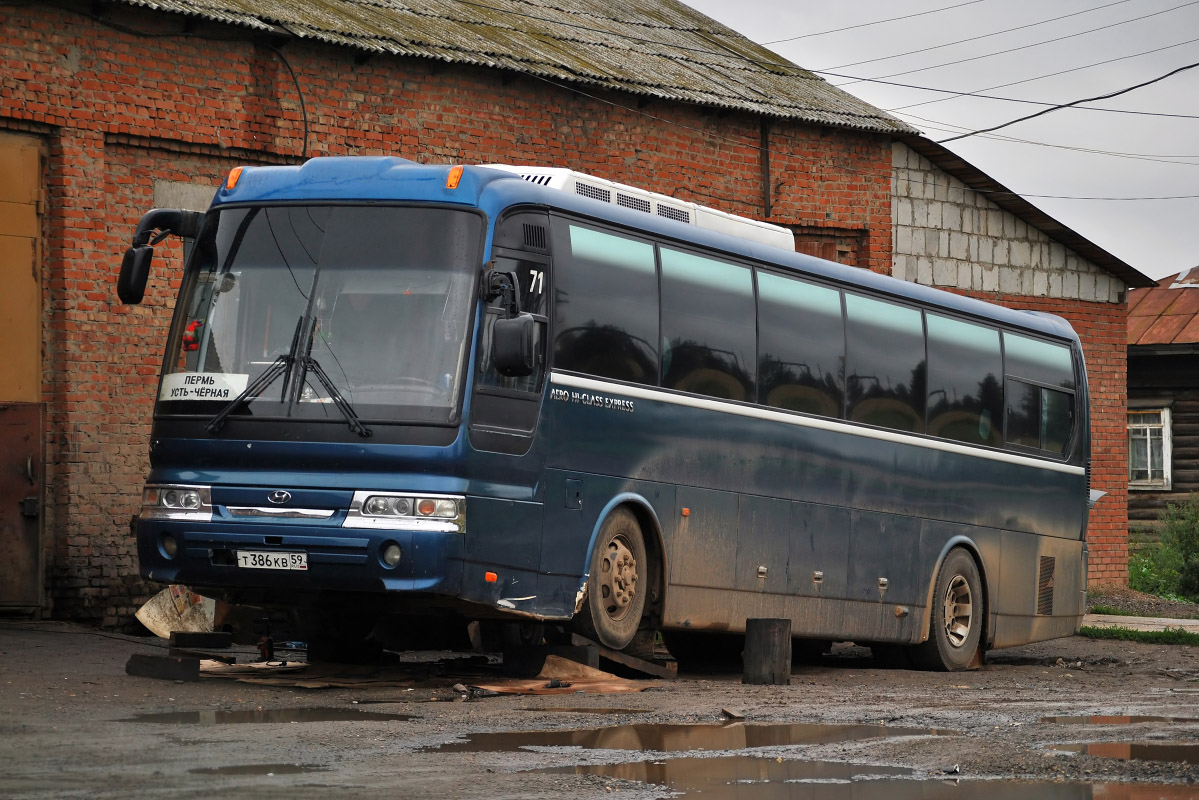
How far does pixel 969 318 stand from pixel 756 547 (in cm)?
399

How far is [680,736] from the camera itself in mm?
8328

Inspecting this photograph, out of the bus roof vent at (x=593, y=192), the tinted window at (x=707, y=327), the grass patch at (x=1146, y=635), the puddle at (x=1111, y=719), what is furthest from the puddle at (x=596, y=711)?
the grass patch at (x=1146, y=635)


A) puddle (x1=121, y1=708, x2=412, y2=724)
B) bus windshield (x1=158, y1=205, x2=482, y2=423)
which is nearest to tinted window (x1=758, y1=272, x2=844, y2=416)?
bus windshield (x1=158, y1=205, x2=482, y2=423)

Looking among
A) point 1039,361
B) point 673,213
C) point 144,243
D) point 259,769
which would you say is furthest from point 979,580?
point 259,769

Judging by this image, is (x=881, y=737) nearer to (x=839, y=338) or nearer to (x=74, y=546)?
(x=839, y=338)

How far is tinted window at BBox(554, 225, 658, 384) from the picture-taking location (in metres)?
11.1

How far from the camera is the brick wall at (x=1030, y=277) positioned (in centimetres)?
2402

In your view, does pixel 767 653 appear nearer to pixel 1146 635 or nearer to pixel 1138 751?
pixel 1138 751

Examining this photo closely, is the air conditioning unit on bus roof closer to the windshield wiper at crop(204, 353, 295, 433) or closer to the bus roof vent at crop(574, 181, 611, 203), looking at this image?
the bus roof vent at crop(574, 181, 611, 203)

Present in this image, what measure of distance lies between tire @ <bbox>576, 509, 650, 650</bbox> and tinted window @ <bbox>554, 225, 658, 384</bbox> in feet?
3.28

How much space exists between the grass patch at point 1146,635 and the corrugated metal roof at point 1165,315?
1778 centimetres

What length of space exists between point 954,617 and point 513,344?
22.5 ft

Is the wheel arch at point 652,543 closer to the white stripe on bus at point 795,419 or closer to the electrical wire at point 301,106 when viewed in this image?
the white stripe on bus at point 795,419

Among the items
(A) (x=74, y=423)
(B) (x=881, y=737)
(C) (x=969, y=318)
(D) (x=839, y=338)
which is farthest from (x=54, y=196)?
(B) (x=881, y=737)
